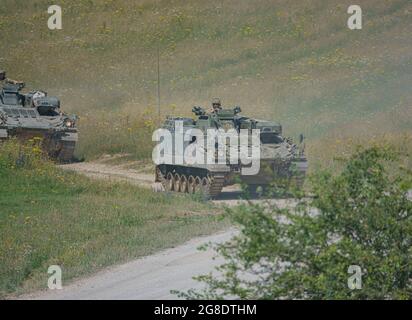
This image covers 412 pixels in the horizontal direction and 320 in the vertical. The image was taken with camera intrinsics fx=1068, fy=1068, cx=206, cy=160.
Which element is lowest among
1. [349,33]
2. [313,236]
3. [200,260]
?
[200,260]

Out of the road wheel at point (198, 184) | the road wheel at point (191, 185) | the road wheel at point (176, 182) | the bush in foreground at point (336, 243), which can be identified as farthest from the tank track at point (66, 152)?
the bush in foreground at point (336, 243)

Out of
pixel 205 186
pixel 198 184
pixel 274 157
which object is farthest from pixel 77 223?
pixel 274 157

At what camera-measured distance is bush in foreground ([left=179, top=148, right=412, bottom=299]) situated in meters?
9.56

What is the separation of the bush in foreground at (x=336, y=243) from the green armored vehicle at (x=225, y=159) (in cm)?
1064

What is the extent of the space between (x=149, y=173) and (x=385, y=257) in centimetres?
1889

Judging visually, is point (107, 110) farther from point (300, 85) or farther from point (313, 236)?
point (313, 236)

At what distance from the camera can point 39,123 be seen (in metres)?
29.2

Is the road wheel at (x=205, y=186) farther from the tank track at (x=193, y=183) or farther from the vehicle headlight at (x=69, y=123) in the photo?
the vehicle headlight at (x=69, y=123)

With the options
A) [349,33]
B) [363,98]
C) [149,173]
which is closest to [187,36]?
[349,33]

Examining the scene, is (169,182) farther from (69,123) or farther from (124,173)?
(69,123)

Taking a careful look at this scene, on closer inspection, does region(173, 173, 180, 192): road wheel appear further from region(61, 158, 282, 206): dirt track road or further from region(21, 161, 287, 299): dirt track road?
region(21, 161, 287, 299): dirt track road

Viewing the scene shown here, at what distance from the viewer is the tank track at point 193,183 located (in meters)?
22.0

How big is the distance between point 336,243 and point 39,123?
67.1ft

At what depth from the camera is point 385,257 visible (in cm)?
984
